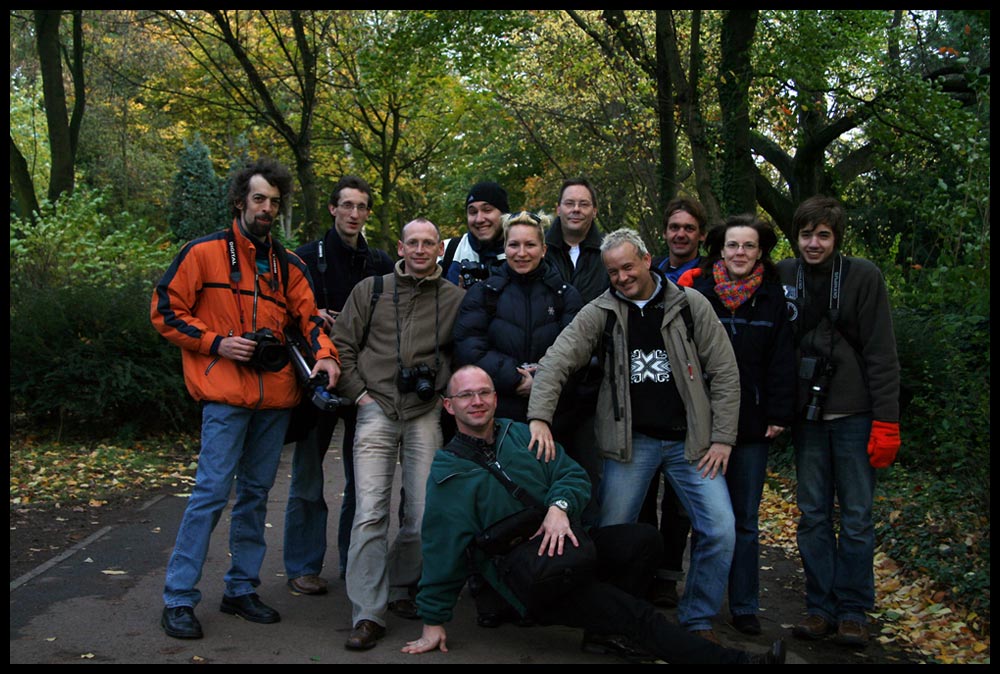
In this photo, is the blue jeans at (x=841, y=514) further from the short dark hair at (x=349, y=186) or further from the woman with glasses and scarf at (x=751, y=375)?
the short dark hair at (x=349, y=186)

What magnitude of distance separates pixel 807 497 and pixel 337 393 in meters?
2.64

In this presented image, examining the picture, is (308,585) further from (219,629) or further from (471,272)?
(471,272)

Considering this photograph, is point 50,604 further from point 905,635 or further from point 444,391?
point 905,635

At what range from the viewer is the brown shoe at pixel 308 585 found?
6121mm

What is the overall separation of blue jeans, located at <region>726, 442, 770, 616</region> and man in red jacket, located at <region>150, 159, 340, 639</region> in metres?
2.24

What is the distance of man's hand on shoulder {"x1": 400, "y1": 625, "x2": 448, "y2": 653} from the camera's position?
194 inches

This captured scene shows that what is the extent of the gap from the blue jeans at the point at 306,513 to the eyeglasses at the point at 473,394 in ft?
4.56

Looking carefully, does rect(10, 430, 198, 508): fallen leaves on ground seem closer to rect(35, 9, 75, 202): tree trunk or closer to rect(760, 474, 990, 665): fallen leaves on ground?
rect(760, 474, 990, 665): fallen leaves on ground

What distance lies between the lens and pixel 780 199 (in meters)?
19.0

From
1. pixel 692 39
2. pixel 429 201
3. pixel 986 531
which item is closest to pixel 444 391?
pixel 986 531

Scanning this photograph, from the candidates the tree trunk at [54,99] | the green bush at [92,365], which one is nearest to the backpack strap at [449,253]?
the green bush at [92,365]

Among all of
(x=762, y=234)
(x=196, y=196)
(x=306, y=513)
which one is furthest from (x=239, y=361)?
(x=196, y=196)

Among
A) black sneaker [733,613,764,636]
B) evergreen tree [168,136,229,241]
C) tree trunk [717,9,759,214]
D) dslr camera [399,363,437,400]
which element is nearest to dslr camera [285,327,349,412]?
dslr camera [399,363,437,400]

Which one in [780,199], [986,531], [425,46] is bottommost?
[986,531]
